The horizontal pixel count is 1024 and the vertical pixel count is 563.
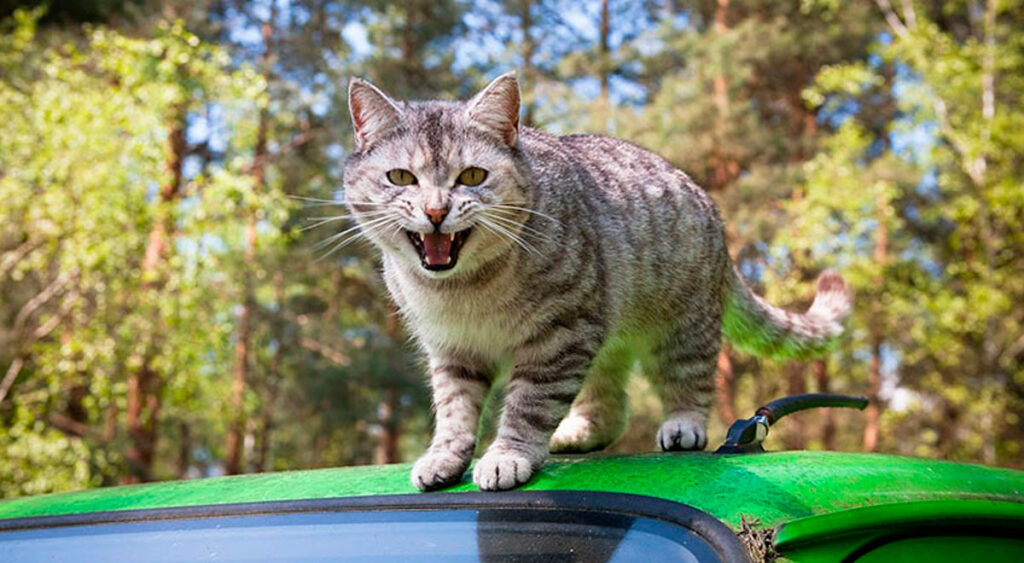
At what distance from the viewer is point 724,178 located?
18672 millimetres

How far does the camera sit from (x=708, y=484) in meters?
1.67

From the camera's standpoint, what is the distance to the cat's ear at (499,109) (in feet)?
10.1

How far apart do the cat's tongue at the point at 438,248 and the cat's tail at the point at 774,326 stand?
4.46 ft

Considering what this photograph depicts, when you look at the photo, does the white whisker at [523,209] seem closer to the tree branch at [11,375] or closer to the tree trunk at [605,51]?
the tree branch at [11,375]

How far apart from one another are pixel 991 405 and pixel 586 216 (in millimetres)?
13618

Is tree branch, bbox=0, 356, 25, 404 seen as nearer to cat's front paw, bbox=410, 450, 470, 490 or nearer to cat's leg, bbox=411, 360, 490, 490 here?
cat's leg, bbox=411, 360, 490, 490

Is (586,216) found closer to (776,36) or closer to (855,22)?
(776,36)

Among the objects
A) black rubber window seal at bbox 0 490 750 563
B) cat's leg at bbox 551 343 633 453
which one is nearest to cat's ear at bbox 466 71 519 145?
cat's leg at bbox 551 343 633 453

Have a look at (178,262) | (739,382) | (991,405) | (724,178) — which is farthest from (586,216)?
(739,382)

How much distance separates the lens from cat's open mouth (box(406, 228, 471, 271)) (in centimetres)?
285

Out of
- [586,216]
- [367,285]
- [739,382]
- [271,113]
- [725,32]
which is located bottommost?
[586,216]

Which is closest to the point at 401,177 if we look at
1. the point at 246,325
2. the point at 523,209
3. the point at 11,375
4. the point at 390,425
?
the point at 523,209

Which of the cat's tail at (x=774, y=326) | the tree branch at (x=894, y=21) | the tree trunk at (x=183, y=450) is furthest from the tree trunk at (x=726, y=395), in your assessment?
the tree trunk at (x=183, y=450)

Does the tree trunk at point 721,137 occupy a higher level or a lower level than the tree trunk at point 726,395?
higher
